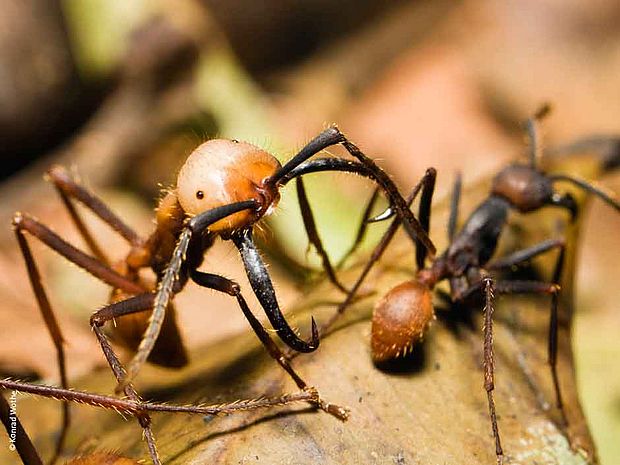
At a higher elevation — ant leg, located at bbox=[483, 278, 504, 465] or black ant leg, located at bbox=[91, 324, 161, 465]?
black ant leg, located at bbox=[91, 324, 161, 465]

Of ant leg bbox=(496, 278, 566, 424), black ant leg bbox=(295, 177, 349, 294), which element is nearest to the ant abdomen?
black ant leg bbox=(295, 177, 349, 294)

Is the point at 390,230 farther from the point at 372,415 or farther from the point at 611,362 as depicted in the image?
the point at 611,362

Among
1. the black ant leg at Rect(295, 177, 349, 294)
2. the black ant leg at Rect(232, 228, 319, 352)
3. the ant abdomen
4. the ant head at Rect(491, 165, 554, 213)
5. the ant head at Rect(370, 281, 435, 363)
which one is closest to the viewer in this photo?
the ant abdomen

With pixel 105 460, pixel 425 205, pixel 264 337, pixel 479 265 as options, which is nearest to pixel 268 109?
pixel 479 265

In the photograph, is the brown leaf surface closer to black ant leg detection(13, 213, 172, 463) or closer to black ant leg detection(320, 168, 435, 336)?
black ant leg detection(320, 168, 435, 336)

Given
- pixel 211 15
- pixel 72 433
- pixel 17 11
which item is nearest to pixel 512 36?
pixel 211 15

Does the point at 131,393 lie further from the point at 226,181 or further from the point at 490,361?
the point at 490,361
